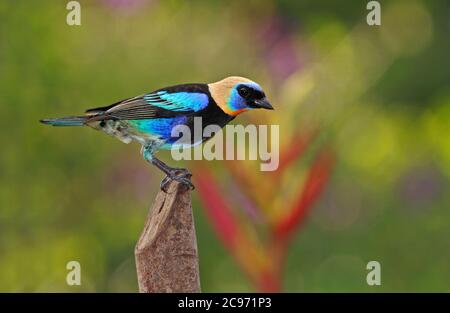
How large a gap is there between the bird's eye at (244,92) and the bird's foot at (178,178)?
→ 0.35 metres

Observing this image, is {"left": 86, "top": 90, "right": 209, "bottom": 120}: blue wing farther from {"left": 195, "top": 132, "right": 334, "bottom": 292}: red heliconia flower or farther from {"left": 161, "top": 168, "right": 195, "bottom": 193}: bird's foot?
{"left": 195, "top": 132, "right": 334, "bottom": 292}: red heliconia flower

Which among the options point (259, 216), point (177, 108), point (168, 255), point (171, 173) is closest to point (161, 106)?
point (177, 108)

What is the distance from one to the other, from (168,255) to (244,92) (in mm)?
776

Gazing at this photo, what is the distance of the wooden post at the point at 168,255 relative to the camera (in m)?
2.47

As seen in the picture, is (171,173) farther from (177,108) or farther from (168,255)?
(168,255)

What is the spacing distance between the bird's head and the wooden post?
0.59m

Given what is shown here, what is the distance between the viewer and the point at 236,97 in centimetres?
303

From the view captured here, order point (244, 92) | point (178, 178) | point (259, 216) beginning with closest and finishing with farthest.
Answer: point (178, 178)
point (244, 92)
point (259, 216)

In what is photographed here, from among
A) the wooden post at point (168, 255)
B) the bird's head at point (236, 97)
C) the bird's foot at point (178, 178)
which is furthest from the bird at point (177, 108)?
the wooden post at point (168, 255)

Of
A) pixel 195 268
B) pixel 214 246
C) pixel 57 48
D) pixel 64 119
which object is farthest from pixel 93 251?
pixel 195 268

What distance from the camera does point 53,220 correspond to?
5.34 m

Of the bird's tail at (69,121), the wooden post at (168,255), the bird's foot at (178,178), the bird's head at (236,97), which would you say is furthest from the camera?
the bird's head at (236,97)

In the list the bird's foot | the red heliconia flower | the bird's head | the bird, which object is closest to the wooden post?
the bird's foot

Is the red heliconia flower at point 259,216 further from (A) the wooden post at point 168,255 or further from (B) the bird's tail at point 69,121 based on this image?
(A) the wooden post at point 168,255
